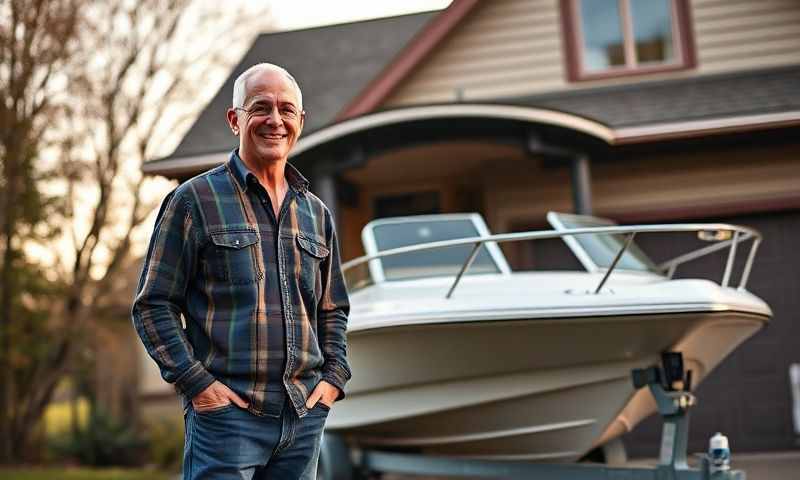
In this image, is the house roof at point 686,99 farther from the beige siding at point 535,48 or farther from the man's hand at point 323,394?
the man's hand at point 323,394

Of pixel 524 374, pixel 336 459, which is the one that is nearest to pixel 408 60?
pixel 336 459

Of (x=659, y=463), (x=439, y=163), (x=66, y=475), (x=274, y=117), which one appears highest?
(x=274, y=117)

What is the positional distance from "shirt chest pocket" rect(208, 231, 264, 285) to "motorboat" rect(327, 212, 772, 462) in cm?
250

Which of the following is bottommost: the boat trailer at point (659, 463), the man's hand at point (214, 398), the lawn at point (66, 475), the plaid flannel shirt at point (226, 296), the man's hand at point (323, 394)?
the lawn at point (66, 475)

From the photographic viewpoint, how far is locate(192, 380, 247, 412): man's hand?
2.33 m

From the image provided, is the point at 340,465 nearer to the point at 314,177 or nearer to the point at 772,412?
the point at 314,177

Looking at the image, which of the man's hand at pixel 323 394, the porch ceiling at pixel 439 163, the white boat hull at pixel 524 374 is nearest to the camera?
the man's hand at pixel 323 394

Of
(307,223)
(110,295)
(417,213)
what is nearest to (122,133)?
(110,295)

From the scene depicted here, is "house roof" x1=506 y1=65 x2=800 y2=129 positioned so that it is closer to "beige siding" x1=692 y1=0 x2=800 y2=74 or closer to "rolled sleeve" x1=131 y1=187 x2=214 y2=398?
"beige siding" x1=692 y1=0 x2=800 y2=74

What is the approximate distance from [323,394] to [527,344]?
111 inches

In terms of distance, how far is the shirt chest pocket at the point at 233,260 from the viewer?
241 centimetres

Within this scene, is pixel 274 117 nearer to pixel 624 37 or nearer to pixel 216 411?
pixel 216 411

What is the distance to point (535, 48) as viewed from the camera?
9.96 meters

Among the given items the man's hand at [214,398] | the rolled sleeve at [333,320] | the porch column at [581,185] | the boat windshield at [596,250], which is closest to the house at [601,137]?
the porch column at [581,185]
